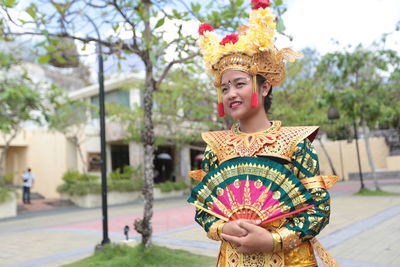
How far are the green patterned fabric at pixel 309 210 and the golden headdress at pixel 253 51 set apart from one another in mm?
406

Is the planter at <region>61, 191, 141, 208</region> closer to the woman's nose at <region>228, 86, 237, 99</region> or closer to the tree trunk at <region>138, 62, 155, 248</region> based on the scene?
the tree trunk at <region>138, 62, 155, 248</region>

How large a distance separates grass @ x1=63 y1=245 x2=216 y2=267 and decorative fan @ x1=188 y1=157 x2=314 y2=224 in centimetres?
344

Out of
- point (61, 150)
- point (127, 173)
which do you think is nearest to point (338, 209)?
point (127, 173)

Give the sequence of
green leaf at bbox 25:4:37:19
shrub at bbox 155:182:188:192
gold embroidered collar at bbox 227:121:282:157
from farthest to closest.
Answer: shrub at bbox 155:182:188:192, green leaf at bbox 25:4:37:19, gold embroidered collar at bbox 227:121:282:157

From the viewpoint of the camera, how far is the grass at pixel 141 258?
523cm

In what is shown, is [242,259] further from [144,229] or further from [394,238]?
[394,238]

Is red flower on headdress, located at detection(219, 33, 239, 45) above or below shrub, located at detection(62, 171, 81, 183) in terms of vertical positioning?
above

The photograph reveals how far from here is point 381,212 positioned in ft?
32.1

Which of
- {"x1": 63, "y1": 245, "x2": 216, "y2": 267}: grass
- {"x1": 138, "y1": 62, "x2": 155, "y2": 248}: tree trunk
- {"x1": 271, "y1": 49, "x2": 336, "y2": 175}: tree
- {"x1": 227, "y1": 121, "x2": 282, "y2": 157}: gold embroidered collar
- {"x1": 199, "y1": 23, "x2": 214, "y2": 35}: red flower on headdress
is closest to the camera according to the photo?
{"x1": 227, "y1": 121, "x2": 282, "y2": 157}: gold embroidered collar

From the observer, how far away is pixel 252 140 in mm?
2230

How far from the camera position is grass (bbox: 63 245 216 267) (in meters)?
5.23

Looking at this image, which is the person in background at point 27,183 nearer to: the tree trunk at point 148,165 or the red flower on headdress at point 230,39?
the tree trunk at point 148,165

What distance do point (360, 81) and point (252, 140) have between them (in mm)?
12362

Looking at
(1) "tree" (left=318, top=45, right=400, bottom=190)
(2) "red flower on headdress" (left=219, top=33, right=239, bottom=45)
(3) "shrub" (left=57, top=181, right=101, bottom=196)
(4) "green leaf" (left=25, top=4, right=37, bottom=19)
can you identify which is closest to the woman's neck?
(2) "red flower on headdress" (left=219, top=33, right=239, bottom=45)
